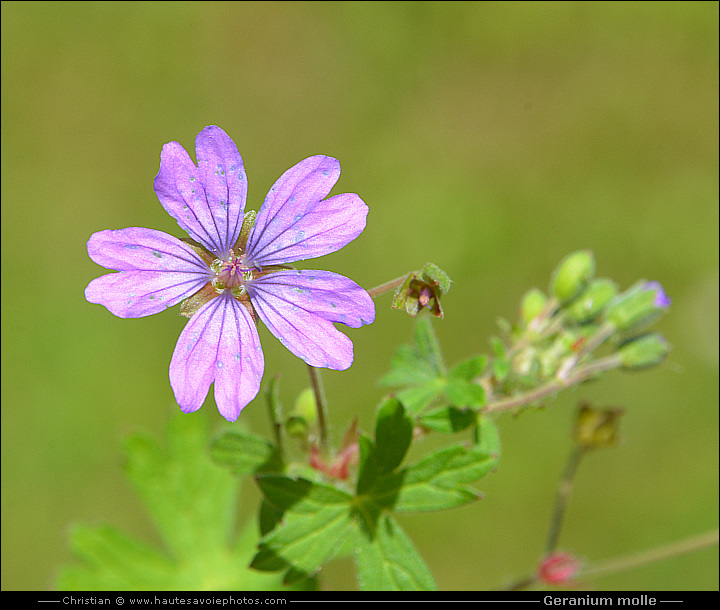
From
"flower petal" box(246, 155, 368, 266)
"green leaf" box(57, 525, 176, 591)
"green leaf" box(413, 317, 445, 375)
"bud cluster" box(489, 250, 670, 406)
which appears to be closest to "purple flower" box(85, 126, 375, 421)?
"flower petal" box(246, 155, 368, 266)

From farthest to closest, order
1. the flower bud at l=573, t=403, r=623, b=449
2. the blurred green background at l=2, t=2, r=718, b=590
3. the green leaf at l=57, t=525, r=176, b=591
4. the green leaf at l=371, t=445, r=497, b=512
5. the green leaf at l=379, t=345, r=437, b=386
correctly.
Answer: the blurred green background at l=2, t=2, r=718, b=590
the green leaf at l=57, t=525, r=176, b=591
the flower bud at l=573, t=403, r=623, b=449
the green leaf at l=379, t=345, r=437, b=386
the green leaf at l=371, t=445, r=497, b=512

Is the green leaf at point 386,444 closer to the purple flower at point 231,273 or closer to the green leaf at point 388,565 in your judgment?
the green leaf at point 388,565

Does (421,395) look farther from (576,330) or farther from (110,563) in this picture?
(110,563)

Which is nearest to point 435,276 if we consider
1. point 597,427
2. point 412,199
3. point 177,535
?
point 597,427

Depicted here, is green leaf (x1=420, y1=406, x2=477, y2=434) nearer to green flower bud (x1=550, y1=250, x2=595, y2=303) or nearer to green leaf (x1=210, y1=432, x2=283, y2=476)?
green leaf (x1=210, y1=432, x2=283, y2=476)

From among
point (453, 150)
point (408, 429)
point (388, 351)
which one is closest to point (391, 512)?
point (408, 429)

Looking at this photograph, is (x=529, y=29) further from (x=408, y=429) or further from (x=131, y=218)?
(x=408, y=429)
